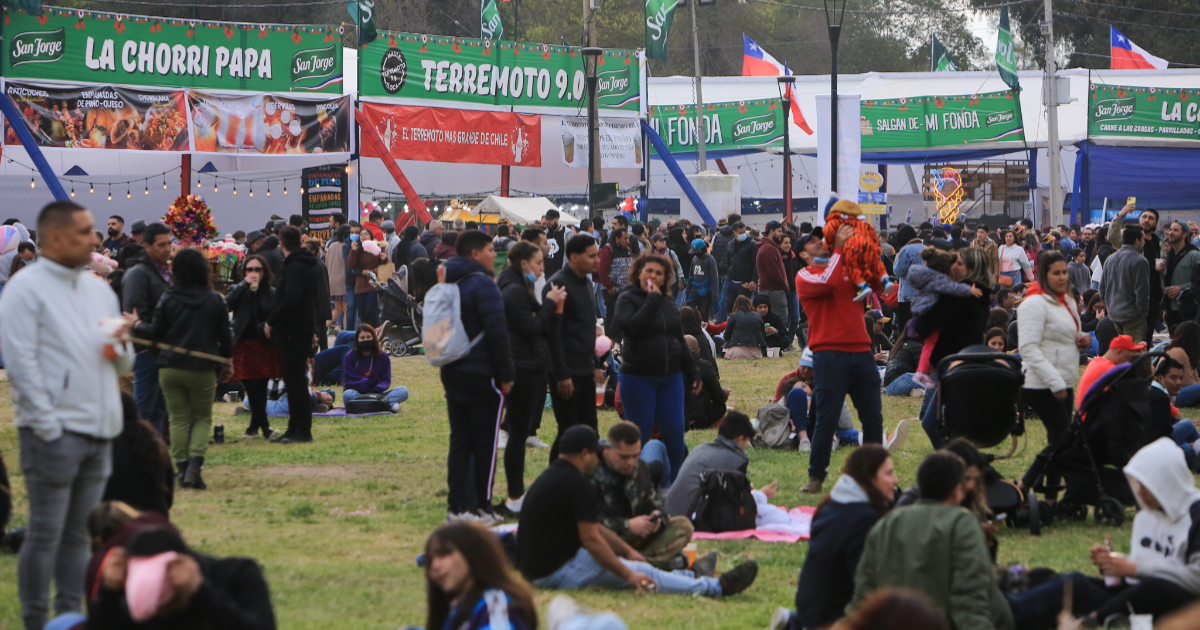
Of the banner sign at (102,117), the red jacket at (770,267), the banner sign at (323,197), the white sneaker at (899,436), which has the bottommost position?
the white sneaker at (899,436)

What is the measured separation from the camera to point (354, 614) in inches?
227

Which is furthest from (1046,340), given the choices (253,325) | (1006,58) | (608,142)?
(1006,58)

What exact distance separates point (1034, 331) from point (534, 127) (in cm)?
2063

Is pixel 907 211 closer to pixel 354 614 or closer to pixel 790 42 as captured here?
pixel 790 42

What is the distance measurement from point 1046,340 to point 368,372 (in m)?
7.51

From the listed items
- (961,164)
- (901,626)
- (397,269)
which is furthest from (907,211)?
(901,626)

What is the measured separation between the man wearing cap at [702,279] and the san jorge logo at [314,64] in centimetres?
941

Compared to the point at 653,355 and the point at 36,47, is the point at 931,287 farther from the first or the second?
the point at 36,47

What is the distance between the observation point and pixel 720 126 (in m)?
35.8

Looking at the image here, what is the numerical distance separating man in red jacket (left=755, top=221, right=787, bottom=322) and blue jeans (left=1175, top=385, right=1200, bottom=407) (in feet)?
21.9

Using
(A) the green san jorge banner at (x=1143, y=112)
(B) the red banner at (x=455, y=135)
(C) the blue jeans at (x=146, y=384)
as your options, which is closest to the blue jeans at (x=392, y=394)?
(C) the blue jeans at (x=146, y=384)

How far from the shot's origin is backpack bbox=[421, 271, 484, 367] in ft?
24.2

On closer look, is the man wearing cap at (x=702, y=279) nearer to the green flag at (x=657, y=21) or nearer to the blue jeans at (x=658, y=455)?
the blue jeans at (x=658, y=455)

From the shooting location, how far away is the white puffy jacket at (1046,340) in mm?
7953
